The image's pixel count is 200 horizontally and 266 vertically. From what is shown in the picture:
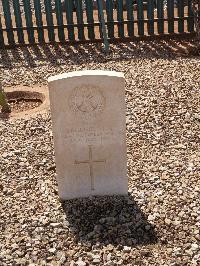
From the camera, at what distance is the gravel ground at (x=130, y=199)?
3859 mm

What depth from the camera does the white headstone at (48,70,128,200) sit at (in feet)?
13.4

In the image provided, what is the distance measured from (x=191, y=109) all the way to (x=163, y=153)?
3.90 feet

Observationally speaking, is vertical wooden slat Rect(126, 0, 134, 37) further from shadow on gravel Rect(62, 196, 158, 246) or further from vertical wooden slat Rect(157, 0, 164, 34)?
shadow on gravel Rect(62, 196, 158, 246)

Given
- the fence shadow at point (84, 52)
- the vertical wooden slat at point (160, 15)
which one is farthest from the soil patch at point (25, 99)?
the vertical wooden slat at point (160, 15)

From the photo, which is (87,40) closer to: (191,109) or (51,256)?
(191,109)

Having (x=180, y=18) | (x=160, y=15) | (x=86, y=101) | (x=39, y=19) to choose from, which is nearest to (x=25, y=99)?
(x=39, y=19)

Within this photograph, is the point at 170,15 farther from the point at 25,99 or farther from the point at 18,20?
the point at 25,99

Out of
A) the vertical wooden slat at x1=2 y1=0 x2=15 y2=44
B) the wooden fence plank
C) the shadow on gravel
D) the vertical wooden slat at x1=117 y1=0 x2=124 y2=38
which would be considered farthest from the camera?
the wooden fence plank

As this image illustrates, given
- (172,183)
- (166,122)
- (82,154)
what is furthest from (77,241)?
(166,122)

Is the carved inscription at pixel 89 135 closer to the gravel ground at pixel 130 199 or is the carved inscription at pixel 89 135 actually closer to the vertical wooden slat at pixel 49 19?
the gravel ground at pixel 130 199

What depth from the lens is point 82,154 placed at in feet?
14.4

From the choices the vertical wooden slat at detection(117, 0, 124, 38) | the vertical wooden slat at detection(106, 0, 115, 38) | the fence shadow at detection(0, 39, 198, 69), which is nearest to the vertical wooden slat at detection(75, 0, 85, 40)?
the fence shadow at detection(0, 39, 198, 69)

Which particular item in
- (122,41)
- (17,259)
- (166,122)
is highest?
(122,41)

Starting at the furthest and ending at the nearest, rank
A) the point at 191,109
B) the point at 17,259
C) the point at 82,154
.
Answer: the point at 191,109, the point at 82,154, the point at 17,259
